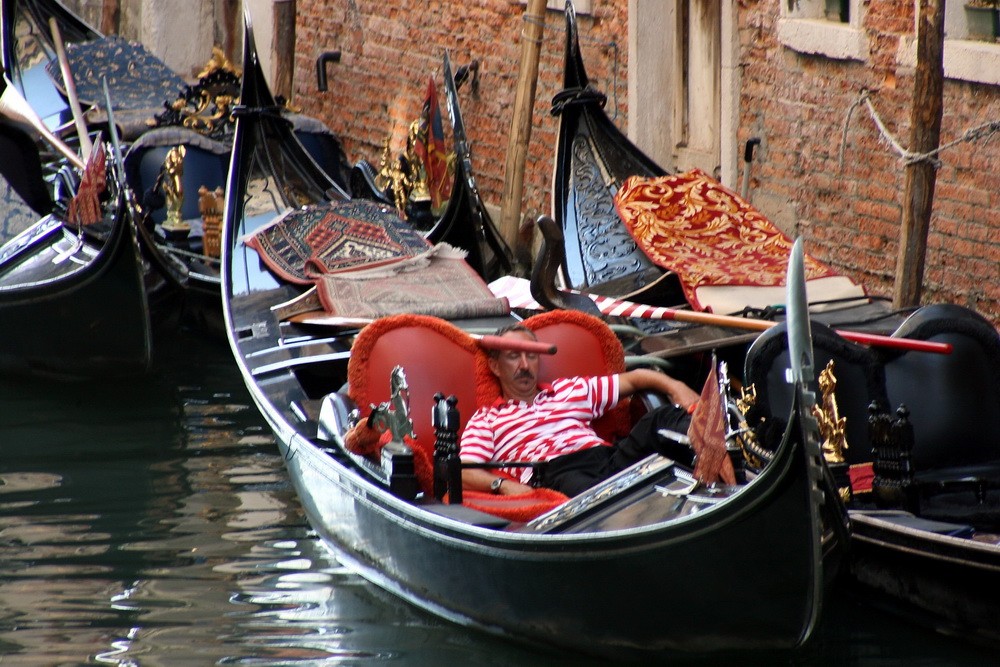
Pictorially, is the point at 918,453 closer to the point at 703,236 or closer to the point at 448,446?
the point at 448,446

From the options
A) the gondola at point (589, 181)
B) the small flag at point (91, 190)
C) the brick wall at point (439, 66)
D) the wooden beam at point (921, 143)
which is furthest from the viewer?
the brick wall at point (439, 66)

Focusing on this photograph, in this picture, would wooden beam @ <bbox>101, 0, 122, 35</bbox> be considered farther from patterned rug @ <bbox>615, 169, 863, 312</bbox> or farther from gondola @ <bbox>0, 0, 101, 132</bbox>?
patterned rug @ <bbox>615, 169, 863, 312</bbox>

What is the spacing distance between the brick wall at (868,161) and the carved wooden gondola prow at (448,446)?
1.83 metres

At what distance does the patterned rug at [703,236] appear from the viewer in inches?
161

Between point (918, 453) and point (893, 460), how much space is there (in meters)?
0.25

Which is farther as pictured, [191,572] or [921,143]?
[921,143]

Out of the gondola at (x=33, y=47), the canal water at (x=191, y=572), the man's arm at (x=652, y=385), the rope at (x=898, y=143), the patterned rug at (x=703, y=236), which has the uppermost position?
the gondola at (x=33, y=47)

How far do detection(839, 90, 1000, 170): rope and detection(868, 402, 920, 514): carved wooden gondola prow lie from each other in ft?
3.61

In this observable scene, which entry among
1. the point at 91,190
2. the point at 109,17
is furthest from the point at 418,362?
the point at 109,17

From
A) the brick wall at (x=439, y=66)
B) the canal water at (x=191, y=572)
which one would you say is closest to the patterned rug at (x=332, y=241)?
the canal water at (x=191, y=572)

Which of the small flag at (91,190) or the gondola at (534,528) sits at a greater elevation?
the small flag at (91,190)

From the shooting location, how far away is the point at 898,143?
14.6 ft

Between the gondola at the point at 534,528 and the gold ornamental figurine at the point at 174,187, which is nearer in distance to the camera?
the gondola at the point at 534,528

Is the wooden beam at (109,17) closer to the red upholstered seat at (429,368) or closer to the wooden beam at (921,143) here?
the wooden beam at (921,143)
